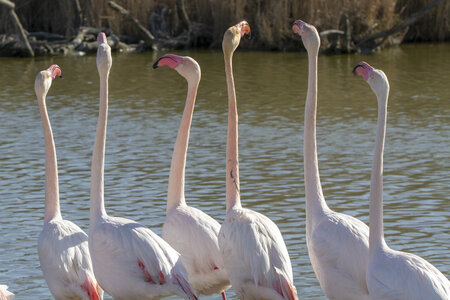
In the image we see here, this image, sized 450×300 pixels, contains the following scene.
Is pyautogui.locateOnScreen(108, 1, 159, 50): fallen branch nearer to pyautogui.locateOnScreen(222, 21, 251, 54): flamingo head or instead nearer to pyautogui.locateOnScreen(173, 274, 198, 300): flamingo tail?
pyautogui.locateOnScreen(222, 21, 251, 54): flamingo head

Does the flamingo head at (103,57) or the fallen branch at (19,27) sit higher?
the flamingo head at (103,57)

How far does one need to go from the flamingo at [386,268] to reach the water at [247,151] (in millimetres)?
1648

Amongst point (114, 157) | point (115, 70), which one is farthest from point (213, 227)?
point (115, 70)

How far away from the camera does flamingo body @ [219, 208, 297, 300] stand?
490 cm

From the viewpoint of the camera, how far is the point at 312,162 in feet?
18.1

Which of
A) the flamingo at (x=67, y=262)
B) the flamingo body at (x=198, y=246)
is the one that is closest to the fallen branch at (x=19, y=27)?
the flamingo at (x=67, y=262)

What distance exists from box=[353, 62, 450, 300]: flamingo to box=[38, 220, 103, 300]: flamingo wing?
1914 mm

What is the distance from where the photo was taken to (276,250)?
5.03 meters

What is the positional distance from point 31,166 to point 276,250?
6313 mm

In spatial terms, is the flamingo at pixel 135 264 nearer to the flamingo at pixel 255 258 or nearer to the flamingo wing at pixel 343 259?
the flamingo at pixel 255 258

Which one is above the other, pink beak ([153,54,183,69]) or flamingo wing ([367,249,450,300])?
pink beak ([153,54,183,69])

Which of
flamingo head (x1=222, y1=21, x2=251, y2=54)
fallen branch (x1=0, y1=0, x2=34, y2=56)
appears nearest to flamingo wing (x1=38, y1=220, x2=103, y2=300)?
flamingo head (x1=222, y1=21, x2=251, y2=54)

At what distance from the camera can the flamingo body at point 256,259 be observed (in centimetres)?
490

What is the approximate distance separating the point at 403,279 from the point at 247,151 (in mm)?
6914
